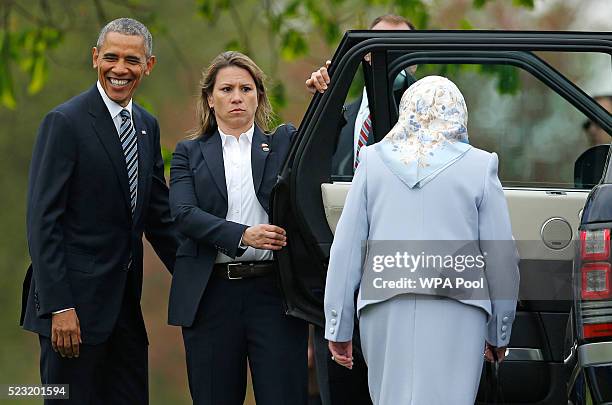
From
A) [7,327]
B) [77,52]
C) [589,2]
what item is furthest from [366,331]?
[7,327]

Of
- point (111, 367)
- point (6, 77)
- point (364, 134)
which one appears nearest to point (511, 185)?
point (364, 134)

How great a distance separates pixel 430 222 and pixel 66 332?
5.19 feet

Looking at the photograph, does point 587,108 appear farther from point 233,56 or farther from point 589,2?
point 589,2

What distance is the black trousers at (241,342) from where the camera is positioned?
583cm

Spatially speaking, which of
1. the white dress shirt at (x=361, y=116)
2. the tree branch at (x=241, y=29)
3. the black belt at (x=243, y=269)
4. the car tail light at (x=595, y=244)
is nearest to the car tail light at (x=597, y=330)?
the car tail light at (x=595, y=244)

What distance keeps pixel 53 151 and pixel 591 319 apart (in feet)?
7.04

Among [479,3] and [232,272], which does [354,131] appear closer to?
[232,272]

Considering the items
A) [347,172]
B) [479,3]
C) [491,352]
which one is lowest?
[491,352]

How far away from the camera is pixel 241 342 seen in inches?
231

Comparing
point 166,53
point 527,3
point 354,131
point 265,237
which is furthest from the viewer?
point 166,53

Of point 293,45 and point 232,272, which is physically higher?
point 293,45

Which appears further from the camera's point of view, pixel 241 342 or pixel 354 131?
pixel 354 131

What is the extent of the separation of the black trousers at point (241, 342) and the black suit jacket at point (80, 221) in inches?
14.5

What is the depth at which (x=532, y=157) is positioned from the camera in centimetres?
634
